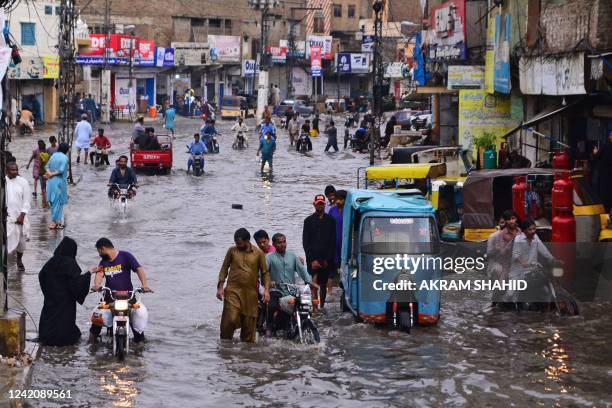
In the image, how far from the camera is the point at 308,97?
102438 mm

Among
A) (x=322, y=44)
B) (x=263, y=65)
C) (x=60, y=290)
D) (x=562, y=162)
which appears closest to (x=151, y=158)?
(x=562, y=162)

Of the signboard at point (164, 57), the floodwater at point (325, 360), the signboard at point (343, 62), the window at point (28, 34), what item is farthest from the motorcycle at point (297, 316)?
the signboard at point (343, 62)

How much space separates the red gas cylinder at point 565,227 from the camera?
16719 mm

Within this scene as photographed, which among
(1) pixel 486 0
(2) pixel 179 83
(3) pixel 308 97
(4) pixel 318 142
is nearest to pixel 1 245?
(1) pixel 486 0

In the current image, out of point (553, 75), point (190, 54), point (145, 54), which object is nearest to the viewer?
point (553, 75)

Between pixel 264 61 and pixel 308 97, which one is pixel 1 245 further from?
pixel 308 97

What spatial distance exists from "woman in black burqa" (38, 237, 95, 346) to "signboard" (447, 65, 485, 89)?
1923 centimetres

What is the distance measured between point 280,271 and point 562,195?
502 centimetres

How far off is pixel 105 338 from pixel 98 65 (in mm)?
54634

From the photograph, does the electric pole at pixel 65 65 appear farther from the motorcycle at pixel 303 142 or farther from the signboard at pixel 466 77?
the motorcycle at pixel 303 142

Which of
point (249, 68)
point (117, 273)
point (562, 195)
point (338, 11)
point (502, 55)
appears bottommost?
point (117, 273)

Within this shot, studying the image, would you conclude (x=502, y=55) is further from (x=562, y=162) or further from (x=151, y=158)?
(x=151, y=158)

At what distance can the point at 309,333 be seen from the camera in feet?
44.0

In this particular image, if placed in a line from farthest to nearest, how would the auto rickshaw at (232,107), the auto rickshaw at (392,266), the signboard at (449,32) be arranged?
the auto rickshaw at (232,107)
the signboard at (449,32)
the auto rickshaw at (392,266)
